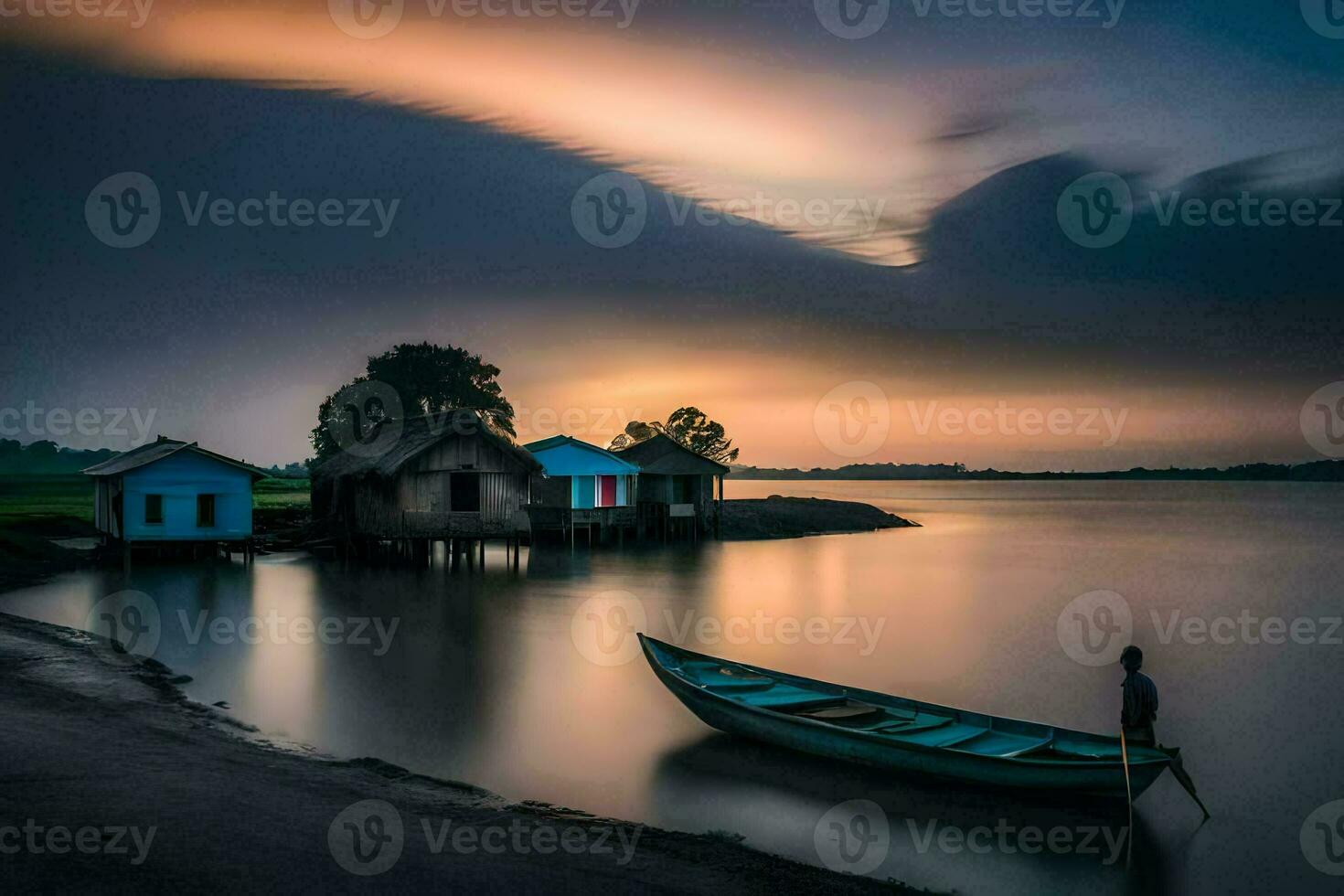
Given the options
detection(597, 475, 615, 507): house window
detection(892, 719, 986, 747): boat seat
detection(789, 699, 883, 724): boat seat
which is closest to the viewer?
detection(892, 719, 986, 747): boat seat

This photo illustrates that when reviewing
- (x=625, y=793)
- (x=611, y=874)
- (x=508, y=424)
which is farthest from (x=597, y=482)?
(x=611, y=874)

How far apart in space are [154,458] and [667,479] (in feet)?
81.9

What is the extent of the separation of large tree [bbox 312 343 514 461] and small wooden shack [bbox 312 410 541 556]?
2716 centimetres

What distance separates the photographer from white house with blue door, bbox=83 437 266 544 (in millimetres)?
32812

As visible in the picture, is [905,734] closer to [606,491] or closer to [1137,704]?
[1137,704]

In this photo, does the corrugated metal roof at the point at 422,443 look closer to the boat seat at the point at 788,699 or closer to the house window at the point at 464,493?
the house window at the point at 464,493

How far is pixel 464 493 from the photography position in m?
36.8

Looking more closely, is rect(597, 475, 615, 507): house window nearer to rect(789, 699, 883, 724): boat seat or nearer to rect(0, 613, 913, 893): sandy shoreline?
rect(789, 699, 883, 724): boat seat

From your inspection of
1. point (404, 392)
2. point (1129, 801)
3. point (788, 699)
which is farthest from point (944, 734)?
point (404, 392)

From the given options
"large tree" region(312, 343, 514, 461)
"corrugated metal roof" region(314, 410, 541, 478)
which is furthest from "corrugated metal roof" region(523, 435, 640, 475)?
"large tree" region(312, 343, 514, 461)

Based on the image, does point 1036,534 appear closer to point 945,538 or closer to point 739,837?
point 945,538

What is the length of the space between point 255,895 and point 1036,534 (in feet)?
209

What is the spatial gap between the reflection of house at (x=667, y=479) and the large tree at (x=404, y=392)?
1929 centimetres

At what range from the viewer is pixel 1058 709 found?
16.8 metres
